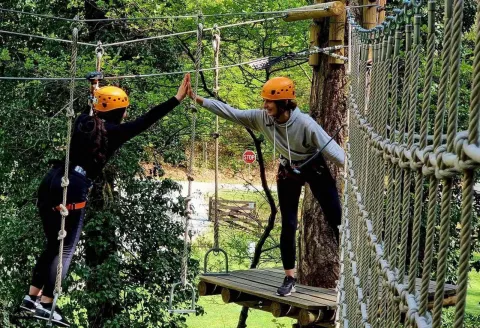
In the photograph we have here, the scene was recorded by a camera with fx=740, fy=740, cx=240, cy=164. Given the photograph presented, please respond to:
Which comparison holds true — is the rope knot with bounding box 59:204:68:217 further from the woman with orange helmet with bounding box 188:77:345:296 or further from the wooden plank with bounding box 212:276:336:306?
the wooden plank with bounding box 212:276:336:306

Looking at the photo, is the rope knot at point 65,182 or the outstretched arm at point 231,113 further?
the outstretched arm at point 231,113

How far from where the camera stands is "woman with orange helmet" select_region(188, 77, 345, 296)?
3.57m

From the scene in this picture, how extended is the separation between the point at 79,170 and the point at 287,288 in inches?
46.9

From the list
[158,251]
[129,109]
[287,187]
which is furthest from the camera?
[158,251]

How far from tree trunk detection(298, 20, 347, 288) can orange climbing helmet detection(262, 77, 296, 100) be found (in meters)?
1.11

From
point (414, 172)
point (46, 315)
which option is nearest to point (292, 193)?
point (46, 315)

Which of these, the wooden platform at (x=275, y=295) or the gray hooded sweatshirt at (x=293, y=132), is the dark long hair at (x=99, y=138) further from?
the wooden platform at (x=275, y=295)

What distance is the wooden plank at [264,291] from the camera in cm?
355

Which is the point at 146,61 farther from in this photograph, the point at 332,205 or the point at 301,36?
the point at 332,205

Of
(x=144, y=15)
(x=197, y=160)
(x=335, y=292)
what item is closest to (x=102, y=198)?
(x=144, y=15)

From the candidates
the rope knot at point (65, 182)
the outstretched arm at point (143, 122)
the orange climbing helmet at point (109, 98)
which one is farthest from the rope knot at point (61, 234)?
the orange climbing helmet at point (109, 98)

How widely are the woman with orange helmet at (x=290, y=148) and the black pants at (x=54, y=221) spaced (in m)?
0.72

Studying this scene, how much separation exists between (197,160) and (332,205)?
9.97 metres

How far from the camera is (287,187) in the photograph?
12.2ft
